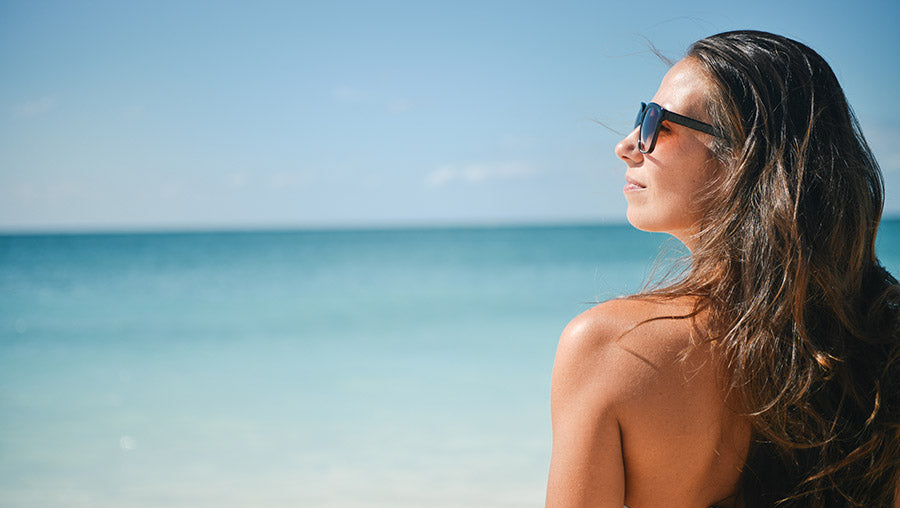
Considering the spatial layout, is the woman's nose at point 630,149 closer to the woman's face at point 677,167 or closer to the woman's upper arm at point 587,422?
the woman's face at point 677,167

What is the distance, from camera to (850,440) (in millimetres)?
1183

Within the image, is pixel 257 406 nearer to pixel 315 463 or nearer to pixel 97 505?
pixel 315 463

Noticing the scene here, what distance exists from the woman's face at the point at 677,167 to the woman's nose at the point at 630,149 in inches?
1.3

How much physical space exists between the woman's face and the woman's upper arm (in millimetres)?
348

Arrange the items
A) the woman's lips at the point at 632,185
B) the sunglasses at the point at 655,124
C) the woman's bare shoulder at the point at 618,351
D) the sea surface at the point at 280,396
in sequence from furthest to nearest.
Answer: the sea surface at the point at 280,396 < the woman's lips at the point at 632,185 < the sunglasses at the point at 655,124 < the woman's bare shoulder at the point at 618,351

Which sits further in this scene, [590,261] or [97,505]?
[590,261]

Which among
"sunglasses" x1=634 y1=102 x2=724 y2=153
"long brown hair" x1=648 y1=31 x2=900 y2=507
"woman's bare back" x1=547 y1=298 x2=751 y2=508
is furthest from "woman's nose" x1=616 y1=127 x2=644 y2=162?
"woman's bare back" x1=547 y1=298 x2=751 y2=508

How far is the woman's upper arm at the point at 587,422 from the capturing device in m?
1.04

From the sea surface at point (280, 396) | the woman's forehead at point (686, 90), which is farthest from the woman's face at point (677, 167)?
the sea surface at point (280, 396)

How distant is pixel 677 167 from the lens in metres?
1.30

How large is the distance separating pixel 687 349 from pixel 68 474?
5474 mm

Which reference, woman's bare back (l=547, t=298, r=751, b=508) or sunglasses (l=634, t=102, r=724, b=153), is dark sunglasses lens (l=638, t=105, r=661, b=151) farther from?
woman's bare back (l=547, t=298, r=751, b=508)

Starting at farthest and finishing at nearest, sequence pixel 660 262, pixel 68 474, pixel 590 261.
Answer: pixel 590 261 → pixel 68 474 → pixel 660 262

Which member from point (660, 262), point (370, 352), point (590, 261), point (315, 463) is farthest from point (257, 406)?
point (590, 261)
